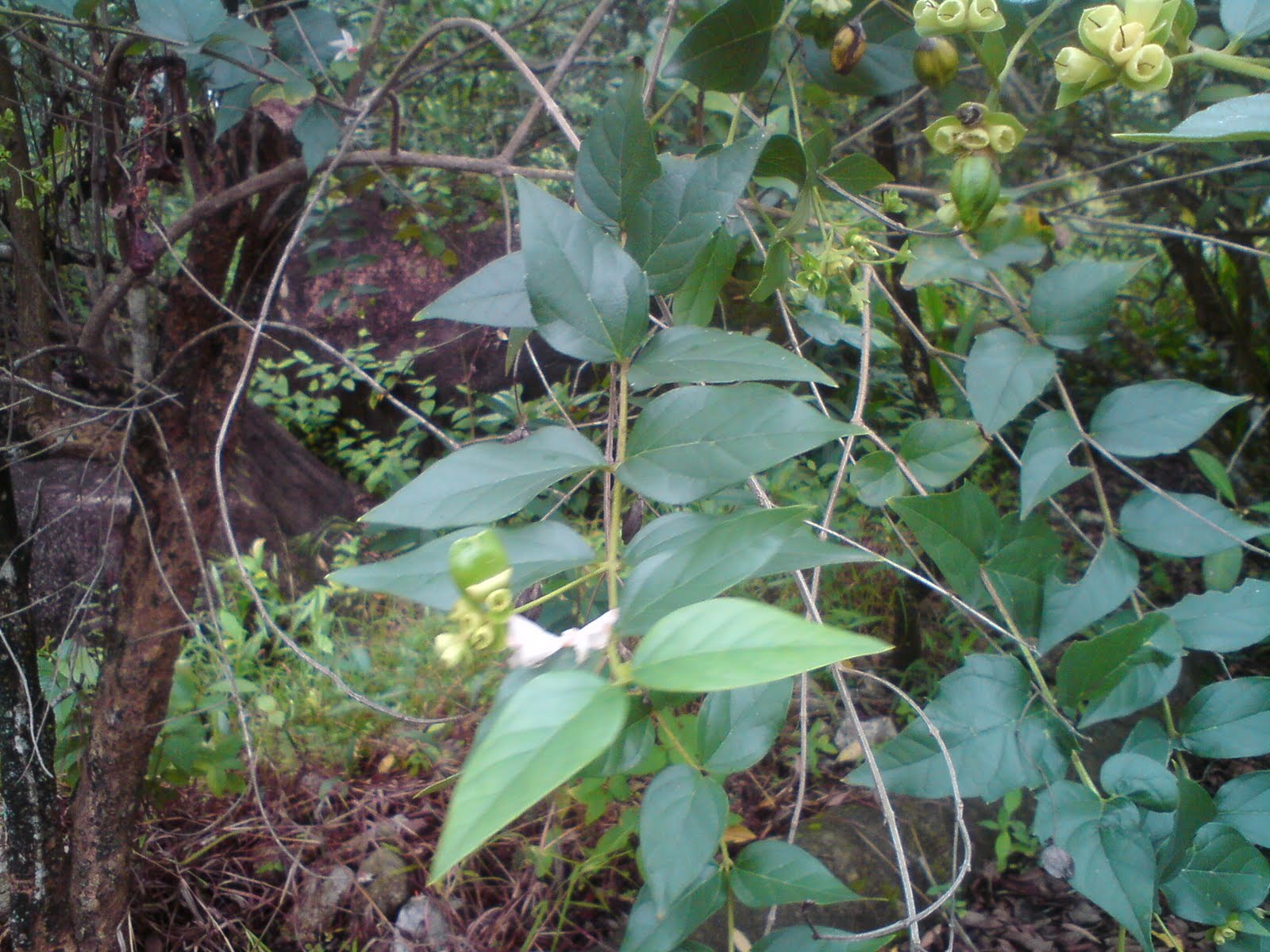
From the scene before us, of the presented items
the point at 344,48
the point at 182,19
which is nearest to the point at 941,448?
the point at 182,19

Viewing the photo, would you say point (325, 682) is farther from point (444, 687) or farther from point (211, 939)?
point (211, 939)

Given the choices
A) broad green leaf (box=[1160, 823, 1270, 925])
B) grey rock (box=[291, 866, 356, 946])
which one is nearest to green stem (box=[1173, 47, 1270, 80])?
broad green leaf (box=[1160, 823, 1270, 925])

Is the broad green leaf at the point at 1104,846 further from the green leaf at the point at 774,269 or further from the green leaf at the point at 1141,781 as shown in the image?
the green leaf at the point at 774,269

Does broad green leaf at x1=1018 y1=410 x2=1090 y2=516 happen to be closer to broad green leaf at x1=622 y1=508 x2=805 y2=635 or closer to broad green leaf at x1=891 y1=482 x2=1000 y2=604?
broad green leaf at x1=891 y1=482 x2=1000 y2=604

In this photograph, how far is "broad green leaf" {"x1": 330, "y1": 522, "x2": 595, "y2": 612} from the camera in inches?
18.2

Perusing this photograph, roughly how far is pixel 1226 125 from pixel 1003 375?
0.47 meters

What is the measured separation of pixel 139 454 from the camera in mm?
1380

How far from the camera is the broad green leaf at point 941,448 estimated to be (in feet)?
2.76

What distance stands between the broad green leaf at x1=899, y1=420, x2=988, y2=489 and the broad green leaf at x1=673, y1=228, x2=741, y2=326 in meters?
0.25

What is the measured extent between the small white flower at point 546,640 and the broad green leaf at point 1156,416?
24.9 inches

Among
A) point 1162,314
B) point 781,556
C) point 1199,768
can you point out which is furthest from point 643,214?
point 1162,314

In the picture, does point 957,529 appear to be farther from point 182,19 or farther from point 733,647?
point 182,19

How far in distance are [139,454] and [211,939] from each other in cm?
85

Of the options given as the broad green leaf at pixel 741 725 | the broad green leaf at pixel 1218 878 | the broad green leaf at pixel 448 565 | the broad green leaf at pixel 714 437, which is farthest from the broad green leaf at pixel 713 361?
the broad green leaf at pixel 1218 878
